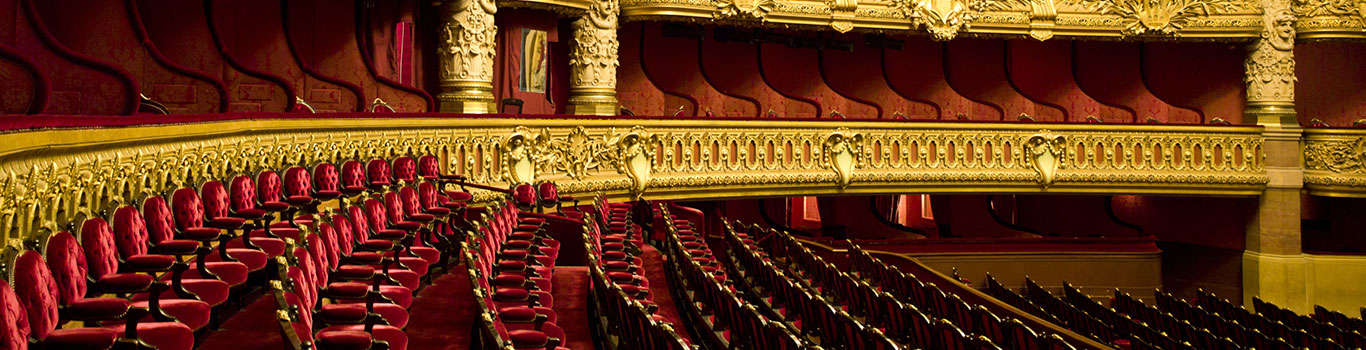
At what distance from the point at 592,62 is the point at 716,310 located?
3467 millimetres

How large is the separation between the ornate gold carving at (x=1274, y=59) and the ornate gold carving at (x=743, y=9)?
3.35 metres

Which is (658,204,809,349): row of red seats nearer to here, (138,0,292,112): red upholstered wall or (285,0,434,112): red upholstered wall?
(138,0,292,112): red upholstered wall

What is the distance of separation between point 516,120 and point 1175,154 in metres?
4.40

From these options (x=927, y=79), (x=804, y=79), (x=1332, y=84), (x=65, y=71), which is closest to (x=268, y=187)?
(x=65, y=71)

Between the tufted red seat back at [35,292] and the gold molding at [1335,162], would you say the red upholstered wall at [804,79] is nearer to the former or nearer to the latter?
the gold molding at [1335,162]

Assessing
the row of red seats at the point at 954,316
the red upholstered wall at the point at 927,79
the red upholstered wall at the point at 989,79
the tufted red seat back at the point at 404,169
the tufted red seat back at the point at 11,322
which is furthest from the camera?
the red upholstered wall at the point at 989,79

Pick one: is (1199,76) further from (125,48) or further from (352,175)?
(125,48)

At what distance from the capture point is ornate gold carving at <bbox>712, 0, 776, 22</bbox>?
6.66m

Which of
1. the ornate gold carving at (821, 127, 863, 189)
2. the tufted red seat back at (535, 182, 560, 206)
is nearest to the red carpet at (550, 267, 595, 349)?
the tufted red seat back at (535, 182, 560, 206)

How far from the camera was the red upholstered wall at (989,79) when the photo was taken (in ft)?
27.4

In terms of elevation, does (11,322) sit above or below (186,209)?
below

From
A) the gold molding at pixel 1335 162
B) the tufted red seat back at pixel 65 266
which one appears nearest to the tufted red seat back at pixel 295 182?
the tufted red seat back at pixel 65 266

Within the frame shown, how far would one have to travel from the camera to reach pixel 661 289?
377cm

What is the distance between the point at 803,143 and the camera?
21.4 feet
